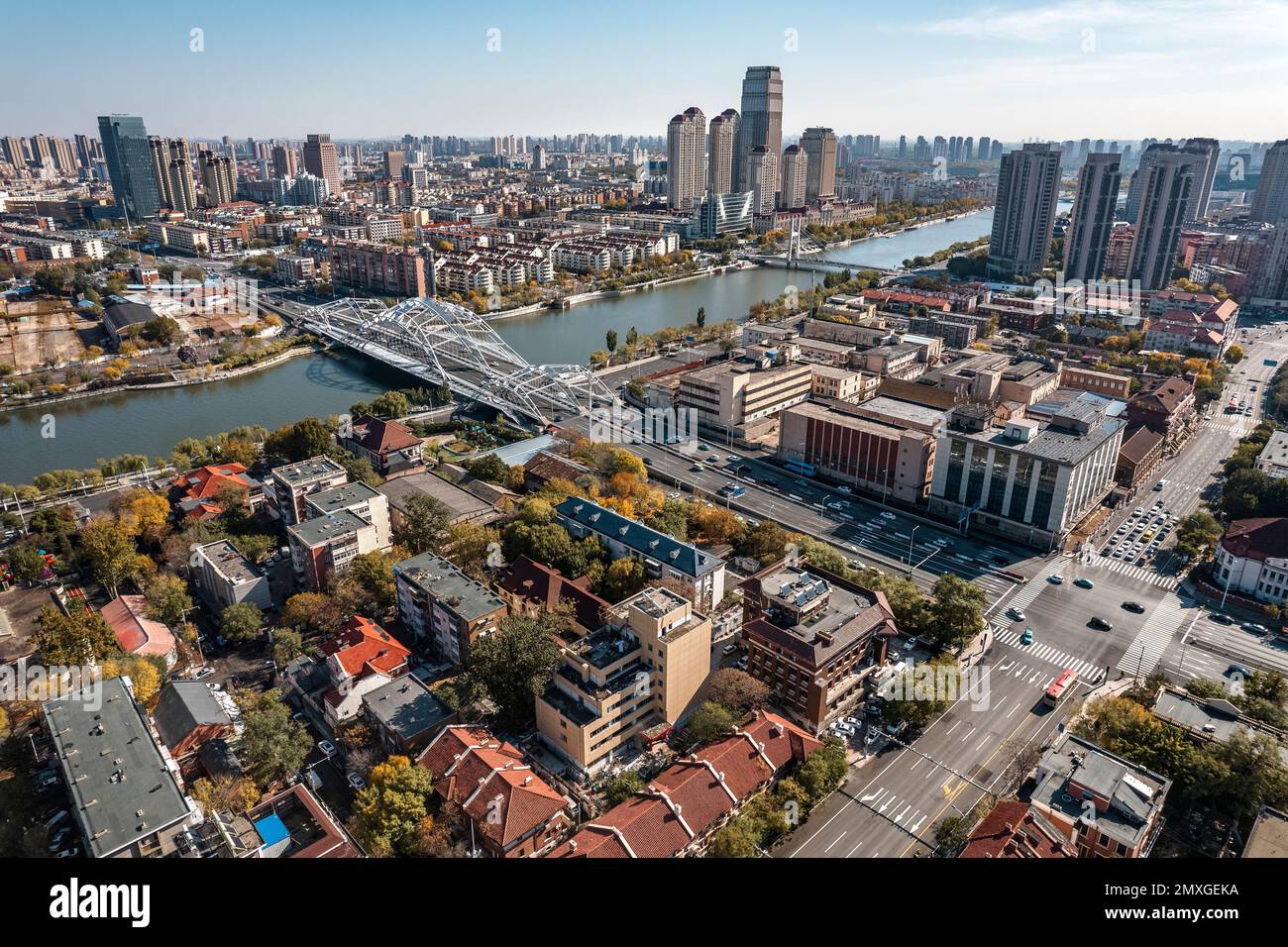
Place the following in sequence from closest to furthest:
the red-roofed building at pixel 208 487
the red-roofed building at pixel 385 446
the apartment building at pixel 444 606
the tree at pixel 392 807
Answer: the tree at pixel 392 807, the apartment building at pixel 444 606, the red-roofed building at pixel 208 487, the red-roofed building at pixel 385 446

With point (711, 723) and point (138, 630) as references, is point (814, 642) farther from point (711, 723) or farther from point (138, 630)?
point (138, 630)

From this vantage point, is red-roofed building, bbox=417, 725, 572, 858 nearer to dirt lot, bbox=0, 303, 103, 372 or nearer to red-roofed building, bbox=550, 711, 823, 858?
red-roofed building, bbox=550, 711, 823, 858

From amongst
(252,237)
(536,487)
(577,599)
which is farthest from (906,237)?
(577,599)

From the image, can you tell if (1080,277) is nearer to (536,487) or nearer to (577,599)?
(536,487)

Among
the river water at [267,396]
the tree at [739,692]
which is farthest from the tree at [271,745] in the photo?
the river water at [267,396]

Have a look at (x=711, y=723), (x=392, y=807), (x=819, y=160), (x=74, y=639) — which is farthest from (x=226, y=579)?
(x=819, y=160)

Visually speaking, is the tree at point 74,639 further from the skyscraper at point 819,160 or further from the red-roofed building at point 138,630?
the skyscraper at point 819,160
